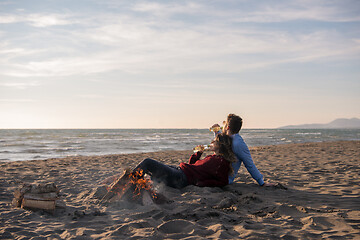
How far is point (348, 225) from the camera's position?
356 centimetres

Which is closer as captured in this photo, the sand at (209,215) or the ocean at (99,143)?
the sand at (209,215)

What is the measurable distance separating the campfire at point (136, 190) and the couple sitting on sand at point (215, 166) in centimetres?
19

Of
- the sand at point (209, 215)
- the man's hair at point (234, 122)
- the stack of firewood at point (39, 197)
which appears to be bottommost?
the sand at point (209, 215)

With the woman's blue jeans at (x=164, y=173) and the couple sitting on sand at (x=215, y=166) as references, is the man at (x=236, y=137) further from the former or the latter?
the woman's blue jeans at (x=164, y=173)

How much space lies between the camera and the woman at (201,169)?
4.84 m

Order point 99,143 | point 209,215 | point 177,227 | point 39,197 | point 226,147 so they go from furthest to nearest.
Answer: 1. point 99,143
2. point 226,147
3. point 39,197
4. point 209,215
5. point 177,227

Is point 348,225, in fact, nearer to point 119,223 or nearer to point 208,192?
point 208,192

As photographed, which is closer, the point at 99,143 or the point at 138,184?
the point at 138,184

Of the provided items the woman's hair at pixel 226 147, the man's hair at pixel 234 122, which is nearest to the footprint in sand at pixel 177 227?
the woman's hair at pixel 226 147

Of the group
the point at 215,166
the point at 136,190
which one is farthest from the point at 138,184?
the point at 215,166

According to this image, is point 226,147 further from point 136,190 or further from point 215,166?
point 136,190

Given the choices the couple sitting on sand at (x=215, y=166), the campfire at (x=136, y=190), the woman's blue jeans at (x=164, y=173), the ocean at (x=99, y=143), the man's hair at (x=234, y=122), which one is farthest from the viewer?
the ocean at (x=99, y=143)

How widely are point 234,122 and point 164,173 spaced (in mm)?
1569

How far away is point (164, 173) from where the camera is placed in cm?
494
